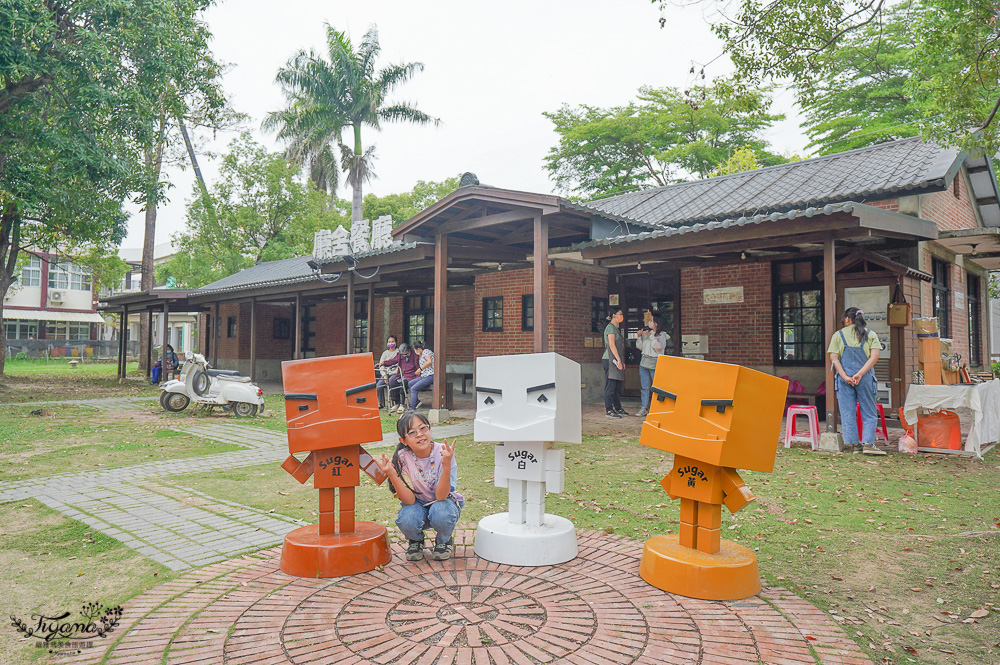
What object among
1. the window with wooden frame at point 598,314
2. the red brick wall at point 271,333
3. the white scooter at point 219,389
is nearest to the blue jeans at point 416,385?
the white scooter at point 219,389

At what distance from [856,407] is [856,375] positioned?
0.49 metres

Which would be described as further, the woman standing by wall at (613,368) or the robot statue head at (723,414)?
the woman standing by wall at (613,368)

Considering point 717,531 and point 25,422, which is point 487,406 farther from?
Answer: point 25,422

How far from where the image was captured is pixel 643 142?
1022 inches

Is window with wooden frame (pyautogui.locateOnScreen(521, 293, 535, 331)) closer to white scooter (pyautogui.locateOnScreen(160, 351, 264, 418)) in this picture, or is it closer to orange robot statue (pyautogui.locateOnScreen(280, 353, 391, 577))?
white scooter (pyautogui.locateOnScreen(160, 351, 264, 418))

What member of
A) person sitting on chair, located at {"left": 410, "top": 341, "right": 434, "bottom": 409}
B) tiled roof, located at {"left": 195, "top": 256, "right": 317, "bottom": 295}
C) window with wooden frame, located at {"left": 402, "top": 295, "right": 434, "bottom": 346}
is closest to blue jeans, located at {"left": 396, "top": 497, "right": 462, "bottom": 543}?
person sitting on chair, located at {"left": 410, "top": 341, "right": 434, "bottom": 409}

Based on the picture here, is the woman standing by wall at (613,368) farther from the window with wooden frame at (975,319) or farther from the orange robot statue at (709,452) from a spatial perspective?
the window with wooden frame at (975,319)

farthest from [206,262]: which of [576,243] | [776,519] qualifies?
[776,519]

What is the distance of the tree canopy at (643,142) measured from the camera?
24719 millimetres

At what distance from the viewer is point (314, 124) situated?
2475 centimetres

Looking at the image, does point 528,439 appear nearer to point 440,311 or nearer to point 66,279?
point 440,311

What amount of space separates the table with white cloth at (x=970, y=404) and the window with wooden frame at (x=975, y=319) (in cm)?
673

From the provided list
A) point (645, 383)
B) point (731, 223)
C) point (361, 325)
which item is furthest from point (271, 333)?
point (731, 223)

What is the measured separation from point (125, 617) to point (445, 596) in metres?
1.51
